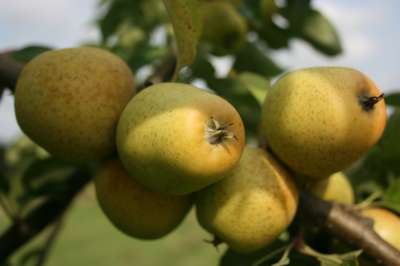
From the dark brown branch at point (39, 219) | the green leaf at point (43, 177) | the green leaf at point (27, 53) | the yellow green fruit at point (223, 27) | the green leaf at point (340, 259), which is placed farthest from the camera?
the yellow green fruit at point (223, 27)

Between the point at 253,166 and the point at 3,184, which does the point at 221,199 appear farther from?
the point at 3,184

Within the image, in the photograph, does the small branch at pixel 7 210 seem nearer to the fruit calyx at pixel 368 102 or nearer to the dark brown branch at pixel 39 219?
the dark brown branch at pixel 39 219

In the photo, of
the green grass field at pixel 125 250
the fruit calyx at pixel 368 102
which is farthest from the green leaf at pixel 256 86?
the green grass field at pixel 125 250

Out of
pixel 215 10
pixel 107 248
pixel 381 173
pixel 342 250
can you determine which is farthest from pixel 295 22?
pixel 107 248

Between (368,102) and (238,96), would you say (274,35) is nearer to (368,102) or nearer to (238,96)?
(238,96)

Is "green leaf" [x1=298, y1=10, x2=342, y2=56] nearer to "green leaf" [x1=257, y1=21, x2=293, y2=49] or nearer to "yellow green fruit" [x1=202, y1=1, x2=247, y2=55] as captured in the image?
"green leaf" [x1=257, y1=21, x2=293, y2=49]

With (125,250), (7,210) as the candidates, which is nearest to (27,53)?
(7,210)

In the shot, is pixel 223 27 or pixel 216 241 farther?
pixel 223 27
